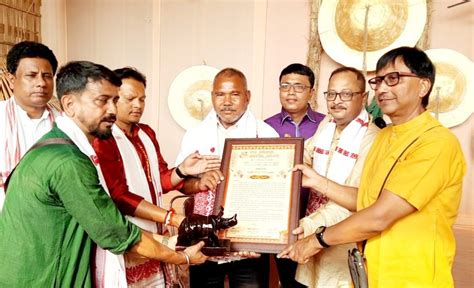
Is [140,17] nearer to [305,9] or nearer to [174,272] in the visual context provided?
[305,9]

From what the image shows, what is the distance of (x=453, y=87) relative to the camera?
14.6ft

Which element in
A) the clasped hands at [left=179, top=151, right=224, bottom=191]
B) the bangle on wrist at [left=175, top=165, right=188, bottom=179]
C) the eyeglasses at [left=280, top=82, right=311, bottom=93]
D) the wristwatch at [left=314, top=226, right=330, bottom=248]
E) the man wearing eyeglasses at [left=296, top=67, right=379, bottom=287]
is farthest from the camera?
the eyeglasses at [left=280, top=82, right=311, bottom=93]

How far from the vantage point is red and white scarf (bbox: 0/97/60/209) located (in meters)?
2.47

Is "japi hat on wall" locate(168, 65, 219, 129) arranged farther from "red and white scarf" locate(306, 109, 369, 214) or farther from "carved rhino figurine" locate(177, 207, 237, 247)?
"carved rhino figurine" locate(177, 207, 237, 247)

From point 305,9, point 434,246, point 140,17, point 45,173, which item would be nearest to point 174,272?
point 45,173

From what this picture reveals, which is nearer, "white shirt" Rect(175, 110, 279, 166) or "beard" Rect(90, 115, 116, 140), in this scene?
"beard" Rect(90, 115, 116, 140)

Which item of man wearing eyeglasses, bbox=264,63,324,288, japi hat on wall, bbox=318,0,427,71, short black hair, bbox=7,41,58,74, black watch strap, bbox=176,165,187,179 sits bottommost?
black watch strap, bbox=176,165,187,179

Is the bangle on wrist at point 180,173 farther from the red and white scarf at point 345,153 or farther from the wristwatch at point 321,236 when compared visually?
the wristwatch at point 321,236

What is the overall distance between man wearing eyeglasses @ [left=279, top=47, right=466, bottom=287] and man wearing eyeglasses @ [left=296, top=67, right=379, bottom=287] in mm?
386

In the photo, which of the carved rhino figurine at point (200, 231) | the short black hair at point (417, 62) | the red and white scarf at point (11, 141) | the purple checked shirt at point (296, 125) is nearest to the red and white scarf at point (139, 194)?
the carved rhino figurine at point (200, 231)

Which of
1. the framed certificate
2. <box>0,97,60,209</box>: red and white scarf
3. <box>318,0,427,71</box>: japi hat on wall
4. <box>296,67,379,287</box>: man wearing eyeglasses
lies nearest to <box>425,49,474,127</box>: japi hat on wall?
<box>318,0,427,71</box>: japi hat on wall

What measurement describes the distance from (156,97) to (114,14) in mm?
1320

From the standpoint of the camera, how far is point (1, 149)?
8.08 feet

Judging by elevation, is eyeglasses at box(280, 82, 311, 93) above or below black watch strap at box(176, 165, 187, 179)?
above
